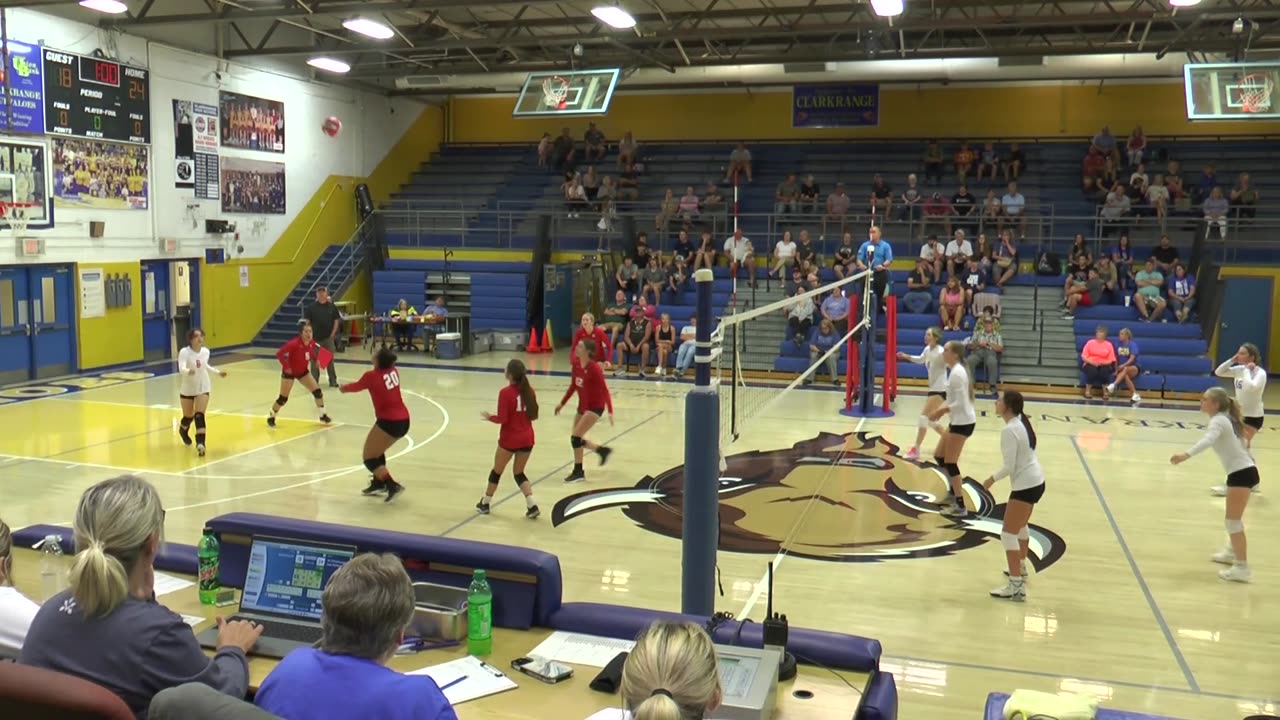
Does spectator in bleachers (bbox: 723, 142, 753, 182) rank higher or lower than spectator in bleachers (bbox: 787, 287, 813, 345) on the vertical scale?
higher

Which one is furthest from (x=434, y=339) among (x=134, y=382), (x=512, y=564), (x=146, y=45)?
(x=512, y=564)

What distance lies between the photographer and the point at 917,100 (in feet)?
88.6

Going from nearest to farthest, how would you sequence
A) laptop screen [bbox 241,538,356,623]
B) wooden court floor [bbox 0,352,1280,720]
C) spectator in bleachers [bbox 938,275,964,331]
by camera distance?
laptop screen [bbox 241,538,356,623]
wooden court floor [bbox 0,352,1280,720]
spectator in bleachers [bbox 938,275,964,331]

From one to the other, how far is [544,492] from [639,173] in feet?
56.5

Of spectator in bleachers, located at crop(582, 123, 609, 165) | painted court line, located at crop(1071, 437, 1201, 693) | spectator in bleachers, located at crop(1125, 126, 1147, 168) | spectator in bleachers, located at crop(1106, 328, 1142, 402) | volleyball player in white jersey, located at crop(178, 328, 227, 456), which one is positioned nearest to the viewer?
painted court line, located at crop(1071, 437, 1201, 693)

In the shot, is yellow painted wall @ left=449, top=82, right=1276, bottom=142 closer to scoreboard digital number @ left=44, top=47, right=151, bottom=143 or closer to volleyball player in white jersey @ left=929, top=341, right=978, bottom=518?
scoreboard digital number @ left=44, top=47, right=151, bottom=143

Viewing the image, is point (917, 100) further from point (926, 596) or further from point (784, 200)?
point (926, 596)

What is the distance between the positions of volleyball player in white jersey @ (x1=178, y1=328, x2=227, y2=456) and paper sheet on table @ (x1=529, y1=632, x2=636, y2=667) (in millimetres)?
8825

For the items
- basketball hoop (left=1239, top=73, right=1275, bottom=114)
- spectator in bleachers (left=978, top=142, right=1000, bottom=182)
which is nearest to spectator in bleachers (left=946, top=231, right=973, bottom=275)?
spectator in bleachers (left=978, top=142, right=1000, bottom=182)

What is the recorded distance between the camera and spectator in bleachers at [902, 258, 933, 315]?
20.0m

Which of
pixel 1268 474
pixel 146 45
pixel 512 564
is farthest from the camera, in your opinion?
pixel 146 45

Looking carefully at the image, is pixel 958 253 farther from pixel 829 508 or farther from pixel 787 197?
pixel 829 508

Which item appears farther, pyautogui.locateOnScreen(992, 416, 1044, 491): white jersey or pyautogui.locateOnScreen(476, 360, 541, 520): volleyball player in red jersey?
pyautogui.locateOnScreen(476, 360, 541, 520): volleyball player in red jersey

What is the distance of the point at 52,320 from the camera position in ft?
59.2
